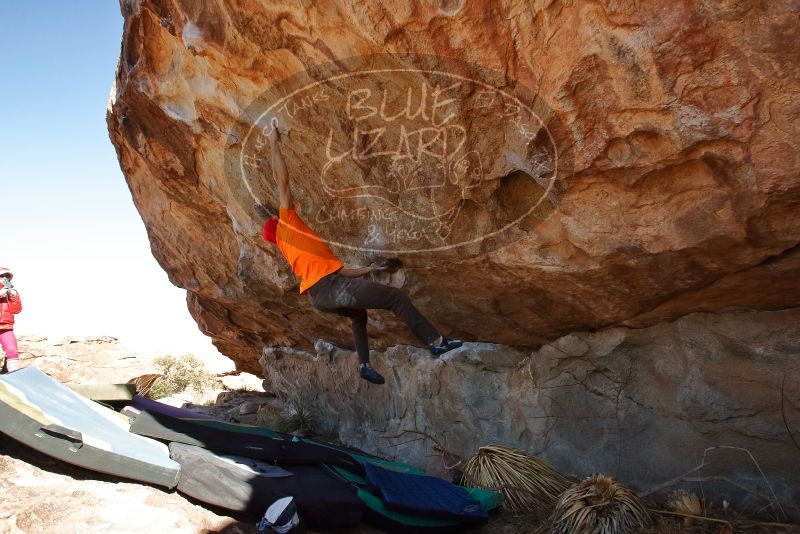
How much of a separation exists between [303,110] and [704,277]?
2.84 meters

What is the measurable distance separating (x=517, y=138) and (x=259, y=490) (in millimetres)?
2472

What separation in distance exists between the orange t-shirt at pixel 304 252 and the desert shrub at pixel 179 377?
709cm

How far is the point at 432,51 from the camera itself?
332 cm

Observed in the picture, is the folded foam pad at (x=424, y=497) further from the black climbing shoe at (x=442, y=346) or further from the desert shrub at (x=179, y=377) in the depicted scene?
the desert shrub at (x=179, y=377)

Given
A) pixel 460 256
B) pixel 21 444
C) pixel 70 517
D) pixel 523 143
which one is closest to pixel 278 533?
pixel 70 517

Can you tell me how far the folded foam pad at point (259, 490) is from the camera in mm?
3377

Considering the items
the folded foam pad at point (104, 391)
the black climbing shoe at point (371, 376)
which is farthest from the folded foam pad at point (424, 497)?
the folded foam pad at point (104, 391)

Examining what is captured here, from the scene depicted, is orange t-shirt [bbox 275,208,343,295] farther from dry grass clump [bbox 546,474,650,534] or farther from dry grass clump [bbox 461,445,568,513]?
dry grass clump [bbox 546,474,650,534]

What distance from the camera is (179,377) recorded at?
1080 cm

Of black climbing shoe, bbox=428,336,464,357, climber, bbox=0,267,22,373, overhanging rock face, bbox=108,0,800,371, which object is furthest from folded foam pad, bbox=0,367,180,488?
climber, bbox=0,267,22,373

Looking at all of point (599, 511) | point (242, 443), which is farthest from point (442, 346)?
point (242, 443)

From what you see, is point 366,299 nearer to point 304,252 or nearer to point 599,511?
point 304,252

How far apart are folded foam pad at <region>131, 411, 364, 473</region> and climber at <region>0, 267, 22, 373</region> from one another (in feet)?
13.8

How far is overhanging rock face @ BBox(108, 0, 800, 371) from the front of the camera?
2.82 meters
